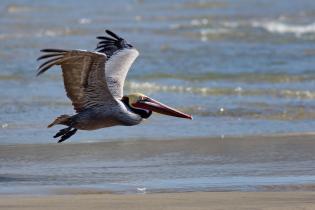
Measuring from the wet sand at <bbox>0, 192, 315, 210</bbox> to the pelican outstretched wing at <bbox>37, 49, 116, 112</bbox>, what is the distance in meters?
1.23

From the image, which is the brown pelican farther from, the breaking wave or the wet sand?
the breaking wave

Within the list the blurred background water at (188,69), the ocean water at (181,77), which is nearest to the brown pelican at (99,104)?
the ocean water at (181,77)

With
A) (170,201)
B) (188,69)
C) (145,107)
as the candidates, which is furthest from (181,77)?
(170,201)

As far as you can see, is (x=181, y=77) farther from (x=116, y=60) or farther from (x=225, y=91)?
(x=116, y=60)

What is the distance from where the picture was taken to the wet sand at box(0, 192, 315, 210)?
7008 mm

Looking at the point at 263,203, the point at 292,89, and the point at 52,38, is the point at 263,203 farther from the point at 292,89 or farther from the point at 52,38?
the point at 52,38

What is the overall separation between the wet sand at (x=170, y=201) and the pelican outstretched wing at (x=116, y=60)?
2244 mm

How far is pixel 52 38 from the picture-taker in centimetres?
2112

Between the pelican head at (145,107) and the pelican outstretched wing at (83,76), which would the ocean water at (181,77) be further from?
the pelican outstretched wing at (83,76)

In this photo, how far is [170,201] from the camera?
721 centimetres

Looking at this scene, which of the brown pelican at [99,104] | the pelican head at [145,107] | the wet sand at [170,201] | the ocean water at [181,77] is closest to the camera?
the wet sand at [170,201]

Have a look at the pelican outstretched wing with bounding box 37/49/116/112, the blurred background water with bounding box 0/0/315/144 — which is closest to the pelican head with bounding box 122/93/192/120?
the pelican outstretched wing with bounding box 37/49/116/112

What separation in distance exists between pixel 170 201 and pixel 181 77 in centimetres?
831

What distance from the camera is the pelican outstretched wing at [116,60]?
9.60 m
